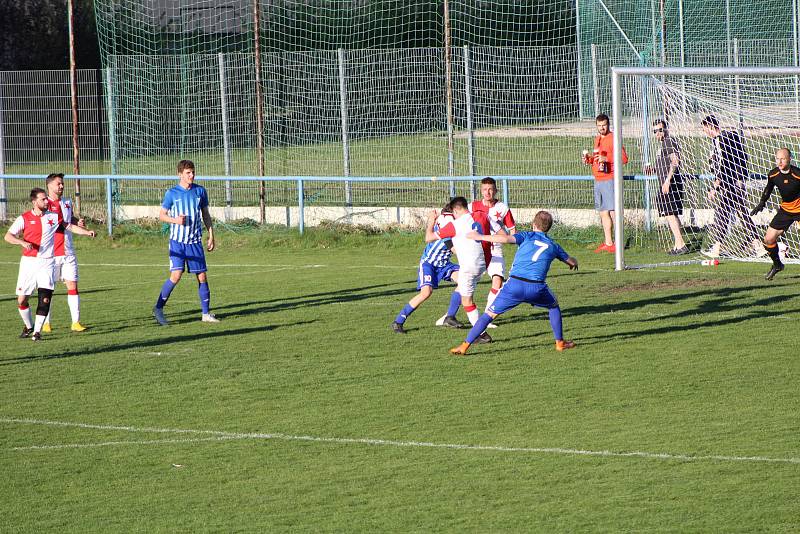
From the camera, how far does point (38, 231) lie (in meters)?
13.3

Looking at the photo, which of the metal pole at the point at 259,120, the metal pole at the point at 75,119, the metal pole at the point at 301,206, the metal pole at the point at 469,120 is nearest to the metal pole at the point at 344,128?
the metal pole at the point at 301,206

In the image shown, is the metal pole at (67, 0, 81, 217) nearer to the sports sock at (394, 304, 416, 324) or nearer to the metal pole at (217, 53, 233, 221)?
the metal pole at (217, 53, 233, 221)

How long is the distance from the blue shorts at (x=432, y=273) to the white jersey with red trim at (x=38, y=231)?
398 centimetres

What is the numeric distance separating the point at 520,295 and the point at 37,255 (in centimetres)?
532

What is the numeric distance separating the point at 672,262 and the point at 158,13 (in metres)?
13.9

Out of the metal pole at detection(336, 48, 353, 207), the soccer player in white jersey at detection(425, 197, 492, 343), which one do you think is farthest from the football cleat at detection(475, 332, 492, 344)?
the metal pole at detection(336, 48, 353, 207)

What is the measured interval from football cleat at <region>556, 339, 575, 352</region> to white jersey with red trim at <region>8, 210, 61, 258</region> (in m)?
5.56

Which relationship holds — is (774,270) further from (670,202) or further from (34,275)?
(34,275)

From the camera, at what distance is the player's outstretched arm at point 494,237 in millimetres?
11422

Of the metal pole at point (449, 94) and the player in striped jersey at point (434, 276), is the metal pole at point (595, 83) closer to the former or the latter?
the metal pole at point (449, 94)

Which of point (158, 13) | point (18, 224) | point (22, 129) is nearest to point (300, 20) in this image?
point (158, 13)

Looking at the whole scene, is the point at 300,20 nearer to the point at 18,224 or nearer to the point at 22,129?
the point at 22,129

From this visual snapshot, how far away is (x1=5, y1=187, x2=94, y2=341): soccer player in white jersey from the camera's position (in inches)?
520

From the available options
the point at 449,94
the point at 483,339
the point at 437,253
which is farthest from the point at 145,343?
the point at 449,94
